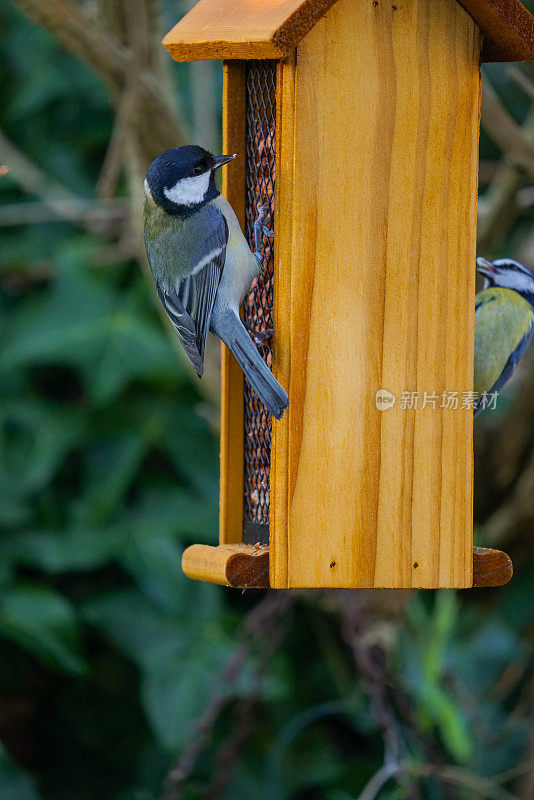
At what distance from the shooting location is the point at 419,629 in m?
3.44

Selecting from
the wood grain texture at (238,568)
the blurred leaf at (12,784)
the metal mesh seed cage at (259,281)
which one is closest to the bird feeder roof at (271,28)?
the metal mesh seed cage at (259,281)

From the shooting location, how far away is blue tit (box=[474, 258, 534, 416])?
2457 millimetres

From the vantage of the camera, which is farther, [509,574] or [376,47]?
[509,574]

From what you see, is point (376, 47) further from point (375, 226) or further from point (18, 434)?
point (18, 434)

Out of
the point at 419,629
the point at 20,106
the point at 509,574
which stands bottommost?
the point at 419,629

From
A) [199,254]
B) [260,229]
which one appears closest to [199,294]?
[199,254]

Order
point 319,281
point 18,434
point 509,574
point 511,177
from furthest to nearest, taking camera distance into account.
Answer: point 18,434 < point 511,177 < point 509,574 < point 319,281

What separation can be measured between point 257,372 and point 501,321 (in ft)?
2.80

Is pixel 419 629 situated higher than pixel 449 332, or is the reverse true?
pixel 449 332

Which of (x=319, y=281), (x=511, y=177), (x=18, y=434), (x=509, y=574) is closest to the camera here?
(x=319, y=281)

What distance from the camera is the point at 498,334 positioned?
2.50 m

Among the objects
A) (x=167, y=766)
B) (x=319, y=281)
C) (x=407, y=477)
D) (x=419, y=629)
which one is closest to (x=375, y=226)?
(x=319, y=281)

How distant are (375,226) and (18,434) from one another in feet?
6.92

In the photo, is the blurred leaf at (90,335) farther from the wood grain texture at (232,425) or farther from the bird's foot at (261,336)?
the bird's foot at (261,336)
